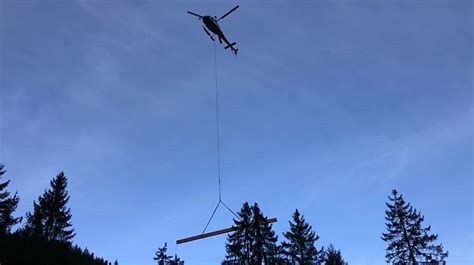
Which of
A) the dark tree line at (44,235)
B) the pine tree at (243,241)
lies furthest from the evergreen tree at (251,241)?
the dark tree line at (44,235)

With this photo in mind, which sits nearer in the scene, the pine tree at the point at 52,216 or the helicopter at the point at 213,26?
the helicopter at the point at 213,26

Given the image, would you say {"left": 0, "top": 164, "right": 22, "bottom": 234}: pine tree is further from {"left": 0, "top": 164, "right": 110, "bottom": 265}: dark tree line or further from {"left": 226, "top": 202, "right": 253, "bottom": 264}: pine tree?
{"left": 226, "top": 202, "right": 253, "bottom": 264}: pine tree

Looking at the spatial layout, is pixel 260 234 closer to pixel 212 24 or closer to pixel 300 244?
pixel 300 244

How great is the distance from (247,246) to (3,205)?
25922 millimetres

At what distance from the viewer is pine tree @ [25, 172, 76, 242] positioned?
45.5m

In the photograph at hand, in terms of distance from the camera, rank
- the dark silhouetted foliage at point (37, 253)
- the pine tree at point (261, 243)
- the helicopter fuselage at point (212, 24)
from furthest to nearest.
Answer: the pine tree at point (261, 243)
the helicopter fuselage at point (212, 24)
the dark silhouetted foliage at point (37, 253)

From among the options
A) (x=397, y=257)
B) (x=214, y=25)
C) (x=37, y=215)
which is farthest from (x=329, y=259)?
(x=37, y=215)

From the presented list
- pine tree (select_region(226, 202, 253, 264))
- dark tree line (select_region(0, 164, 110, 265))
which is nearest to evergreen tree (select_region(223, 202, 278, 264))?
pine tree (select_region(226, 202, 253, 264))

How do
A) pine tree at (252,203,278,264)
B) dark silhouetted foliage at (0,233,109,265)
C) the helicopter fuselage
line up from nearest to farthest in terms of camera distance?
dark silhouetted foliage at (0,233,109,265), the helicopter fuselage, pine tree at (252,203,278,264)

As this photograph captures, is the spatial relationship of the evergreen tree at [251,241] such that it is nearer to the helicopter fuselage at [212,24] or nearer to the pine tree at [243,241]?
the pine tree at [243,241]

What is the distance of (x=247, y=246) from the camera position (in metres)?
40.2

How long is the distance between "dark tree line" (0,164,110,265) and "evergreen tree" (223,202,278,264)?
15.5 m

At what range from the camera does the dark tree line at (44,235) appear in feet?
71.3

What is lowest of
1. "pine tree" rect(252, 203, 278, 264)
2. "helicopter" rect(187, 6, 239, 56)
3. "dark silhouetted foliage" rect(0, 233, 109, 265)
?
"dark silhouetted foliage" rect(0, 233, 109, 265)
